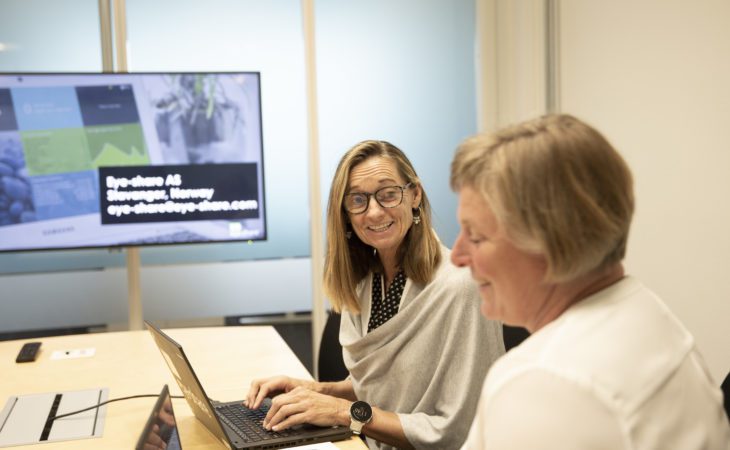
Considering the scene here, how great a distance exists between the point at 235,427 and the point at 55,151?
241cm

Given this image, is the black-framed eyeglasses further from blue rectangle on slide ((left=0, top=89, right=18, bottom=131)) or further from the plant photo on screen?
blue rectangle on slide ((left=0, top=89, right=18, bottom=131))

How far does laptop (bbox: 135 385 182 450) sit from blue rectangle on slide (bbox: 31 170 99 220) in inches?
89.8

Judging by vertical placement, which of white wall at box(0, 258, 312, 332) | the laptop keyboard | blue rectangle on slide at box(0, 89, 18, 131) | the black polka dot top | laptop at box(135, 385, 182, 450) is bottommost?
white wall at box(0, 258, 312, 332)

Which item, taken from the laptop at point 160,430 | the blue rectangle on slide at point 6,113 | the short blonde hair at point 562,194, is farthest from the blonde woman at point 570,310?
the blue rectangle on slide at point 6,113

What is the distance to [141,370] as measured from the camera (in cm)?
244

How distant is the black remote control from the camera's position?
2.60m

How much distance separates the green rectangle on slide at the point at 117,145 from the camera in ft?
12.1

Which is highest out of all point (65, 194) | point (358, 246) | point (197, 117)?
point (197, 117)

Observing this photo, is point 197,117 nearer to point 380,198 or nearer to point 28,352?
point 28,352

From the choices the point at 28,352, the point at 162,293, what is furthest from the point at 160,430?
the point at 162,293

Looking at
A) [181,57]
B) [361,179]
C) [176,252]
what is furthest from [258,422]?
[181,57]

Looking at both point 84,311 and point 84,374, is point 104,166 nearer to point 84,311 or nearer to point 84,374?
point 84,311

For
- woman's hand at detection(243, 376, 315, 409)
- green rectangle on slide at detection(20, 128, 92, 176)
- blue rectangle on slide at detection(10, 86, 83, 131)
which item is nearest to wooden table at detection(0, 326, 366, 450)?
woman's hand at detection(243, 376, 315, 409)

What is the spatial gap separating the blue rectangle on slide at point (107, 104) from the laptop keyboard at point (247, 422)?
220 centimetres
